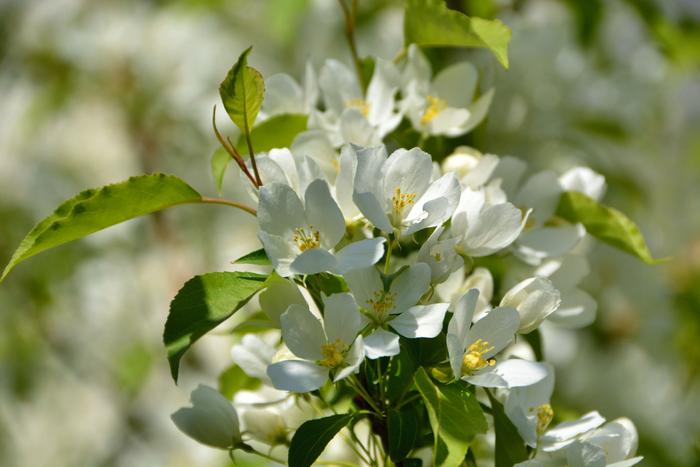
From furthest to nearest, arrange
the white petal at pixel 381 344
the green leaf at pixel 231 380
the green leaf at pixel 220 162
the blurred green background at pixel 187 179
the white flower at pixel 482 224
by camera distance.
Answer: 1. the blurred green background at pixel 187 179
2. the green leaf at pixel 231 380
3. the green leaf at pixel 220 162
4. the white flower at pixel 482 224
5. the white petal at pixel 381 344

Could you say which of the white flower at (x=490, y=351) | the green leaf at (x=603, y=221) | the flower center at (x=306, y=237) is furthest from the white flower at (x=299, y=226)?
the green leaf at (x=603, y=221)

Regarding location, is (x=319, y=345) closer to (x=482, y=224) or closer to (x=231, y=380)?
(x=482, y=224)

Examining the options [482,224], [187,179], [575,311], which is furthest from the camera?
[187,179]

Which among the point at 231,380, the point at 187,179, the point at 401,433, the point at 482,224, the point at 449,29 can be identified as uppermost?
the point at 449,29

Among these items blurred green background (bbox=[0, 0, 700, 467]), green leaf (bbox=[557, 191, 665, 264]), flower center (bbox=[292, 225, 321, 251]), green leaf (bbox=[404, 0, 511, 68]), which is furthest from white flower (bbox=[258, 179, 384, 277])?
blurred green background (bbox=[0, 0, 700, 467])

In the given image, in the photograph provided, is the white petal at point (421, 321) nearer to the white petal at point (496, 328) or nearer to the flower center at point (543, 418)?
the white petal at point (496, 328)

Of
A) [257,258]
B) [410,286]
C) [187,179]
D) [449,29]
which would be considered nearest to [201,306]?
[257,258]

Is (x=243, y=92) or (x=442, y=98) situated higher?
(x=243, y=92)
